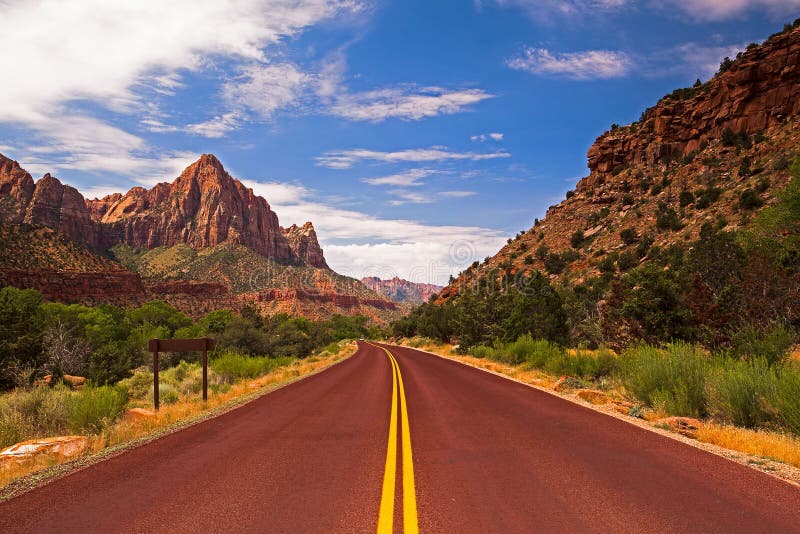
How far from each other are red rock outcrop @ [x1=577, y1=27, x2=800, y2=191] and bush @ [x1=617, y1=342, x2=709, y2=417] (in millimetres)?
59257

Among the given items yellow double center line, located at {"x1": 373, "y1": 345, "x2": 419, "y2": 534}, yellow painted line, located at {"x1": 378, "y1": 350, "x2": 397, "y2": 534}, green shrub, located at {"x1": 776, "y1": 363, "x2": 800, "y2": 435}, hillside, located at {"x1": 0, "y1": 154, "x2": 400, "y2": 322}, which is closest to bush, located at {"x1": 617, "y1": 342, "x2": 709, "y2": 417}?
green shrub, located at {"x1": 776, "y1": 363, "x2": 800, "y2": 435}

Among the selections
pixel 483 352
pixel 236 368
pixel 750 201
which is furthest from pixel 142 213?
pixel 750 201

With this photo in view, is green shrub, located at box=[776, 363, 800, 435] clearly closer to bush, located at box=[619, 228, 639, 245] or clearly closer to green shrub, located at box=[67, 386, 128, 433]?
green shrub, located at box=[67, 386, 128, 433]

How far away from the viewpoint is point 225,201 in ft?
621

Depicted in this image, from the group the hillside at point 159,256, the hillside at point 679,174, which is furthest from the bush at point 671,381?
the hillside at point 159,256

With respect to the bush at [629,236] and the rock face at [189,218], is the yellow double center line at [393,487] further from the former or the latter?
the rock face at [189,218]

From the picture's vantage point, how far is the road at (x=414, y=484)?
14.2 ft

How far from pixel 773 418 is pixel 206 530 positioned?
30.2 feet

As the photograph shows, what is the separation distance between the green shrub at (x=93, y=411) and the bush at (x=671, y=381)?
12071 millimetres

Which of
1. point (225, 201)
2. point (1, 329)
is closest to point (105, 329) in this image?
point (1, 329)

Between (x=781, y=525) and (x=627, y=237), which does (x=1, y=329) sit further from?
(x=627, y=237)

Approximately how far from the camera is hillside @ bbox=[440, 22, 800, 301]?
45.4 meters

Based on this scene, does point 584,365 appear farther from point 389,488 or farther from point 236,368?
point 236,368

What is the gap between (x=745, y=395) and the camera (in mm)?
8539
